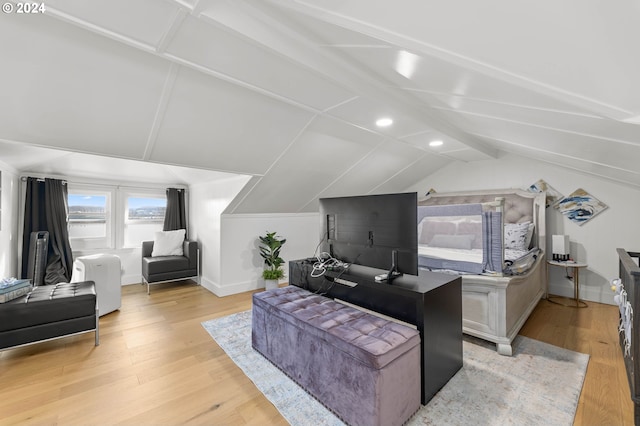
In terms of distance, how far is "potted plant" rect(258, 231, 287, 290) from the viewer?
418 cm

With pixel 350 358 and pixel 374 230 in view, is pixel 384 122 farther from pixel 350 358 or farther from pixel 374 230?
pixel 350 358

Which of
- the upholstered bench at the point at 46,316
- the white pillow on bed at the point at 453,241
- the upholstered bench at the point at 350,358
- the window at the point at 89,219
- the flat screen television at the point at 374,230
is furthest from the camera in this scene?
the window at the point at 89,219

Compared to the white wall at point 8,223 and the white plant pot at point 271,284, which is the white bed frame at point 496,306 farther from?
the white wall at point 8,223

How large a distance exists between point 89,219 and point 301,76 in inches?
182

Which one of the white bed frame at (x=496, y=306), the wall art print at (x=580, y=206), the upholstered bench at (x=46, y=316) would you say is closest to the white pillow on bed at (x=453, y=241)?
the white bed frame at (x=496, y=306)

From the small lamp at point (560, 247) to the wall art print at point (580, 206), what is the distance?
1.11ft

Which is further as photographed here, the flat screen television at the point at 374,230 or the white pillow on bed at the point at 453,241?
the white pillow on bed at the point at 453,241

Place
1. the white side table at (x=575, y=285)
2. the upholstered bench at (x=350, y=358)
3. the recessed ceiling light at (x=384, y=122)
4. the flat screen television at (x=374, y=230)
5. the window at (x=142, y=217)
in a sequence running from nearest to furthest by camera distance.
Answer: the upholstered bench at (x=350, y=358) < the flat screen television at (x=374, y=230) < the recessed ceiling light at (x=384, y=122) < the white side table at (x=575, y=285) < the window at (x=142, y=217)

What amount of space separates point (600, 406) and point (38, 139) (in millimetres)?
4335

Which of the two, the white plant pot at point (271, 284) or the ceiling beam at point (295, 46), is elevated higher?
the ceiling beam at point (295, 46)

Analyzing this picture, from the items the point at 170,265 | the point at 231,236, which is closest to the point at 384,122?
the point at 231,236

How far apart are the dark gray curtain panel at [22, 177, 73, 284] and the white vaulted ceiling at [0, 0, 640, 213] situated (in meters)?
0.69

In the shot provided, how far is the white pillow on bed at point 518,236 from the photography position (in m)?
3.75

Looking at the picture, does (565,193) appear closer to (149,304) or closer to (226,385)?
(226,385)
